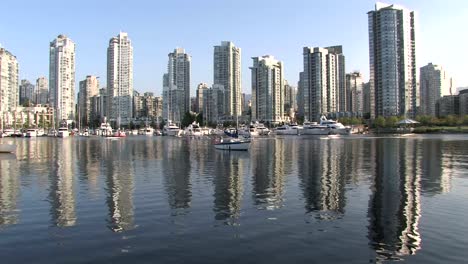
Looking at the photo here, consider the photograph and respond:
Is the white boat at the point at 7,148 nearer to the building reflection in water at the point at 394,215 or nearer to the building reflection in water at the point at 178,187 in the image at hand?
the building reflection in water at the point at 178,187

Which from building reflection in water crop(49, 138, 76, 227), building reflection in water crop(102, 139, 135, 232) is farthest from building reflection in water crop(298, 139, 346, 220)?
building reflection in water crop(49, 138, 76, 227)

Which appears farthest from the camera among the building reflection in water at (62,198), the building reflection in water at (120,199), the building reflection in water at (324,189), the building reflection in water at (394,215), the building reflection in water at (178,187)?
the building reflection in water at (178,187)

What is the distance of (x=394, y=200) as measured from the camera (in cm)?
2595

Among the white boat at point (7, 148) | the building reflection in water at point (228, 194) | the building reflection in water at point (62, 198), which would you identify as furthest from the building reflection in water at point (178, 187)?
the white boat at point (7, 148)

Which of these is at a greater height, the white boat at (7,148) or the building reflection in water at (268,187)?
the white boat at (7,148)

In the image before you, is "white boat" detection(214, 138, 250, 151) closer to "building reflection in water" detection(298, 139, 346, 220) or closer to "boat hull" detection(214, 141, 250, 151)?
"boat hull" detection(214, 141, 250, 151)

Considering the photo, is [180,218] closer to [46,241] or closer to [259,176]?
[46,241]

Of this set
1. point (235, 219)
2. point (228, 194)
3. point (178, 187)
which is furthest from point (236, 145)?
point (235, 219)

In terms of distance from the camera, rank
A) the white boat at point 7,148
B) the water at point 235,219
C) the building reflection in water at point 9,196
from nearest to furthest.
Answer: the water at point 235,219, the building reflection in water at point 9,196, the white boat at point 7,148

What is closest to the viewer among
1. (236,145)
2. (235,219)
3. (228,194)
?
(235,219)

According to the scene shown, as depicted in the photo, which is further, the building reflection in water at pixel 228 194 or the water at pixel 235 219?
the building reflection in water at pixel 228 194

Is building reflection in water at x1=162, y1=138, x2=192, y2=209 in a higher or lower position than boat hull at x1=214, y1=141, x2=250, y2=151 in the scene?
lower

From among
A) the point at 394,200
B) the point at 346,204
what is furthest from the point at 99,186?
the point at 394,200

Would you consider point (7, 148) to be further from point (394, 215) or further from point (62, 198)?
point (394, 215)
